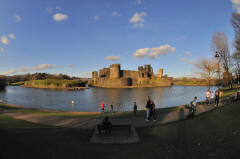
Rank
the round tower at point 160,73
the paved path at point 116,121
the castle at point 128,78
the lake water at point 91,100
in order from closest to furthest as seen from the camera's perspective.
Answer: the paved path at point 116,121 < the lake water at point 91,100 < the castle at point 128,78 < the round tower at point 160,73

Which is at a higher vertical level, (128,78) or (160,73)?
(160,73)

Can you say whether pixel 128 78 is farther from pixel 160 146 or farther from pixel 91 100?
pixel 160 146

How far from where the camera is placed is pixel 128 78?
407 ft

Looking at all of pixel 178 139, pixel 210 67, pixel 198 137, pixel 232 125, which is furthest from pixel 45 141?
Result: pixel 210 67

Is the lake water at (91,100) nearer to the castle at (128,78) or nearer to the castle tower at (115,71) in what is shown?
the castle at (128,78)

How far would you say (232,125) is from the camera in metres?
6.77

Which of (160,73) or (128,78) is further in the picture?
(160,73)

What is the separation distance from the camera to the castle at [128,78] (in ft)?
392

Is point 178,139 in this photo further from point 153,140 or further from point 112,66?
point 112,66

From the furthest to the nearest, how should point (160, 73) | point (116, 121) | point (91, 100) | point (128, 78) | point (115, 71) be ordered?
point (160, 73) < point (128, 78) < point (115, 71) < point (91, 100) < point (116, 121)

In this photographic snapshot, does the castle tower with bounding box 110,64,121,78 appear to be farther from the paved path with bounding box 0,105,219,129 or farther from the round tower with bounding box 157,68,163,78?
the paved path with bounding box 0,105,219,129

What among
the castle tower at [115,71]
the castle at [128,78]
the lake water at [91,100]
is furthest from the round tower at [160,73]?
the lake water at [91,100]

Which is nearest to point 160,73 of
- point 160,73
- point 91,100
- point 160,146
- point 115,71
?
point 160,73

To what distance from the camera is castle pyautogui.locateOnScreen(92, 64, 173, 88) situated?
119m
